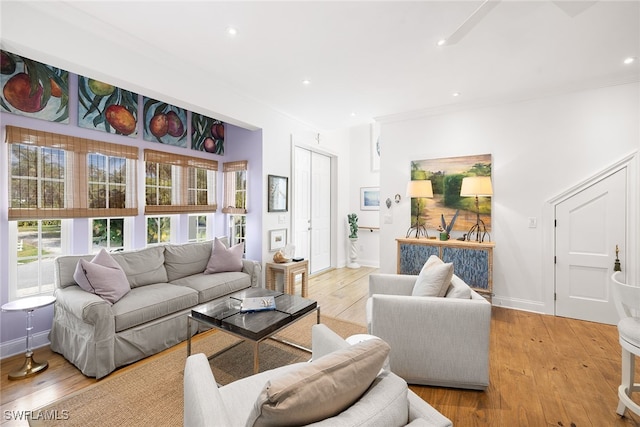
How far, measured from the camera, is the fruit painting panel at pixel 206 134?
4.09 metres

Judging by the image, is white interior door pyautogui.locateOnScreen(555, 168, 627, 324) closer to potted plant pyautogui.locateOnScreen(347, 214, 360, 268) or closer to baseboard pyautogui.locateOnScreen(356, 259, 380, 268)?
baseboard pyautogui.locateOnScreen(356, 259, 380, 268)

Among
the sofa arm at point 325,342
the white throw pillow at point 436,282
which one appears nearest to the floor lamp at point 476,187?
the white throw pillow at point 436,282

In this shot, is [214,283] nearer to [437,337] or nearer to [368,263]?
[437,337]

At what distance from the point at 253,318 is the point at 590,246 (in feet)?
12.2

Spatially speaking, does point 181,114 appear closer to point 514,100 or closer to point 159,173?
point 159,173

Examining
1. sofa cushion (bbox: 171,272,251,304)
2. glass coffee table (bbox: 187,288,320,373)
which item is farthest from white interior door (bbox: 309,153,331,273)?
glass coffee table (bbox: 187,288,320,373)

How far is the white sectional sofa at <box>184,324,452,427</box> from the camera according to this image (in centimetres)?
80

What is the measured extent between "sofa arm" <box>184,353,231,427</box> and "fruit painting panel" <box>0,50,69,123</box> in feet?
9.26

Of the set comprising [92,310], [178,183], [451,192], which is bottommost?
[92,310]

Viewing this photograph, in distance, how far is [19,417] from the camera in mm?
1798

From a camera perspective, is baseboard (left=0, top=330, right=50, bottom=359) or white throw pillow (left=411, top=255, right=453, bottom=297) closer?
white throw pillow (left=411, top=255, right=453, bottom=297)

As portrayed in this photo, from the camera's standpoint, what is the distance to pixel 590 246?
329 centimetres

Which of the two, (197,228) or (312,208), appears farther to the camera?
(312,208)

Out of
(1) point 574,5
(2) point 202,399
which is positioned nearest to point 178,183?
(2) point 202,399
